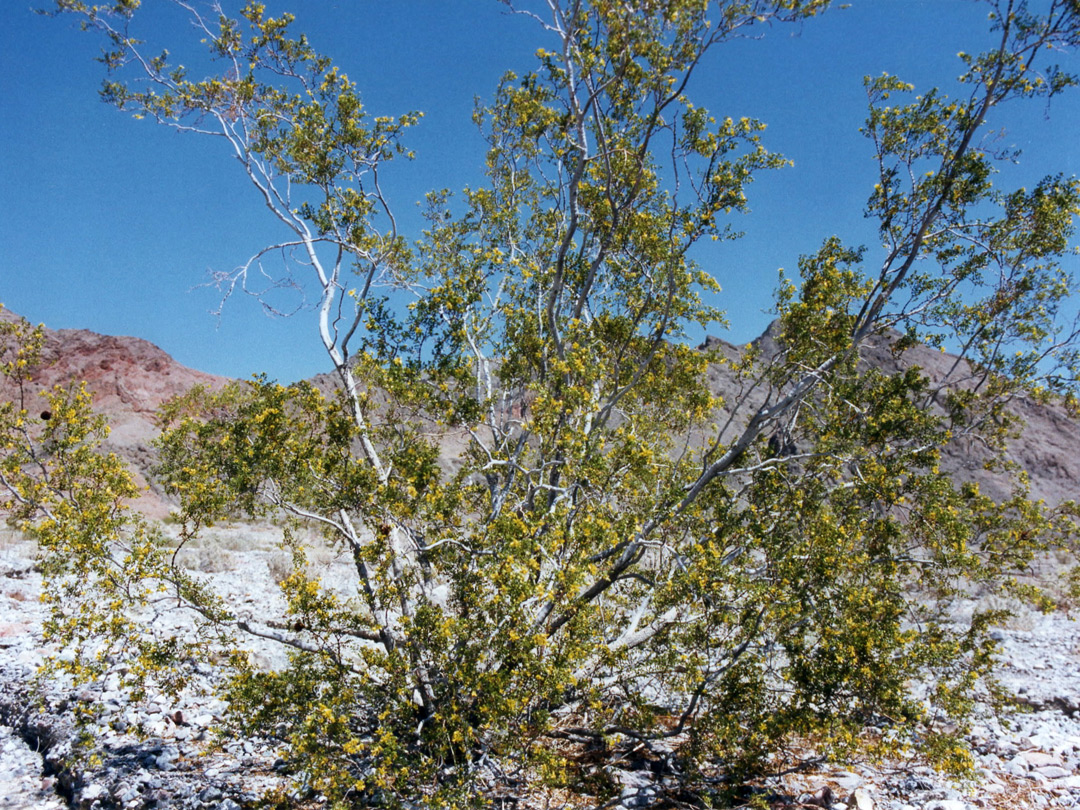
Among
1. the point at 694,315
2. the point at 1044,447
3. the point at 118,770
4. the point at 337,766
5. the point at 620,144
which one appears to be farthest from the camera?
the point at 1044,447

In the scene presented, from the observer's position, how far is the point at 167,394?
48.7m

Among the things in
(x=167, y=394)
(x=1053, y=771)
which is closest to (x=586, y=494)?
(x=1053, y=771)

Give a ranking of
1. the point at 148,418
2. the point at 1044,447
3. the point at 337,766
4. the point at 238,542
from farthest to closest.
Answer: the point at 148,418, the point at 1044,447, the point at 238,542, the point at 337,766

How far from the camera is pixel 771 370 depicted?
28.3ft

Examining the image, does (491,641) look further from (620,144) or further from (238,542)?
(238,542)

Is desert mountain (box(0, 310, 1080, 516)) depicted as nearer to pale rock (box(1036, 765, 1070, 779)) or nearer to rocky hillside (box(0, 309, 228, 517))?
rocky hillside (box(0, 309, 228, 517))

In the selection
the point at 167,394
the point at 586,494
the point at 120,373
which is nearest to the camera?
the point at 586,494

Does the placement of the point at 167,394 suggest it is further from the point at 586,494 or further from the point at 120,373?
the point at 586,494

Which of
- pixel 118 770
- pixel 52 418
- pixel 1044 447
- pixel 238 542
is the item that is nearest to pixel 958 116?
pixel 52 418

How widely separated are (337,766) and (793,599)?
15.3 feet

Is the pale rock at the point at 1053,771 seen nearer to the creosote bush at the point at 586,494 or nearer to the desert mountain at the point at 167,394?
the creosote bush at the point at 586,494

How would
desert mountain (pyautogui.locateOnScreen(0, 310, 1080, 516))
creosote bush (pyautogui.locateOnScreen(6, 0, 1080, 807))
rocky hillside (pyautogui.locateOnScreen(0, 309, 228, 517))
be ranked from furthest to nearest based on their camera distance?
rocky hillside (pyautogui.locateOnScreen(0, 309, 228, 517)) → desert mountain (pyautogui.locateOnScreen(0, 310, 1080, 516)) → creosote bush (pyautogui.locateOnScreen(6, 0, 1080, 807))

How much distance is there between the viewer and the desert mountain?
38219 mm

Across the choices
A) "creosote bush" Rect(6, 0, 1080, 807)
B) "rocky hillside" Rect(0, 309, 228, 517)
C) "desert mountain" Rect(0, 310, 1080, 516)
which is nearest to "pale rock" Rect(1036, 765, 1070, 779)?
"creosote bush" Rect(6, 0, 1080, 807)
